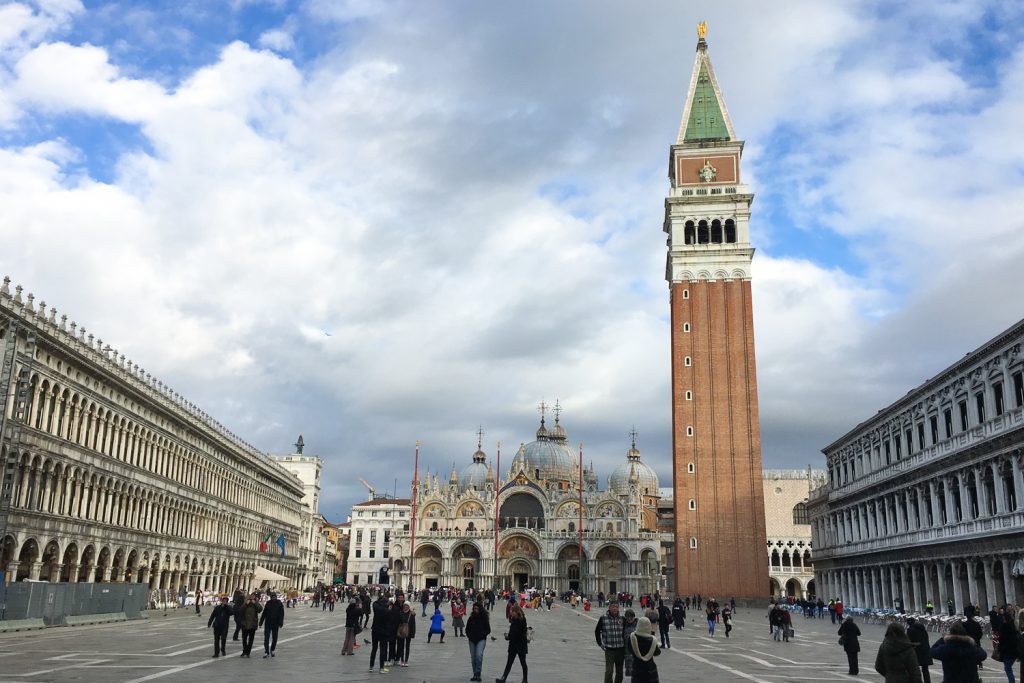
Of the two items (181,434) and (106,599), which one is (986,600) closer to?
(106,599)

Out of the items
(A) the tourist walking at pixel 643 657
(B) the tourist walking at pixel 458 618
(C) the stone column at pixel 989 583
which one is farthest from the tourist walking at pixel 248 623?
(C) the stone column at pixel 989 583

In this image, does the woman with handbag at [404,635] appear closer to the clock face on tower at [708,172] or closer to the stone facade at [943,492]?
the stone facade at [943,492]

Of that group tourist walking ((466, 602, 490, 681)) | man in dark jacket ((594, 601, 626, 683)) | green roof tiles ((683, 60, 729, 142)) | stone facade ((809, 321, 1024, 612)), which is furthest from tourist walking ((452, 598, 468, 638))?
green roof tiles ((683, 60, 729, 142))

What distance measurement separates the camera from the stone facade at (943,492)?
36188 mm

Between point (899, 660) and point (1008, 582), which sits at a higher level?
point (1008, 582)

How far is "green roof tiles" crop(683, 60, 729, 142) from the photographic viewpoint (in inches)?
3081

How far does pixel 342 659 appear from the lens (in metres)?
22.8

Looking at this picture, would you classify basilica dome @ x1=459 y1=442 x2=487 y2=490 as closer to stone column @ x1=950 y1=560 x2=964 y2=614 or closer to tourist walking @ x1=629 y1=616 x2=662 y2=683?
stone column @ x1=950 y1=560 x2=964 y2=614

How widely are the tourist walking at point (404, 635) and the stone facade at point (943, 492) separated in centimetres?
2515

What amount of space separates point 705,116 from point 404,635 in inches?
2647

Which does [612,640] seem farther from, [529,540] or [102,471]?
[529,540]

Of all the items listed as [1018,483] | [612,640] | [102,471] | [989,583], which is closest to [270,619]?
[612,640]

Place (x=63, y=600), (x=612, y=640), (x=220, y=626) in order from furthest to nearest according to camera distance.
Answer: (x=63, y=600), (x=220, y=626), (x=612, y=640)

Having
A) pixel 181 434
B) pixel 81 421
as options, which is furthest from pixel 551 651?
pixel 181 434
